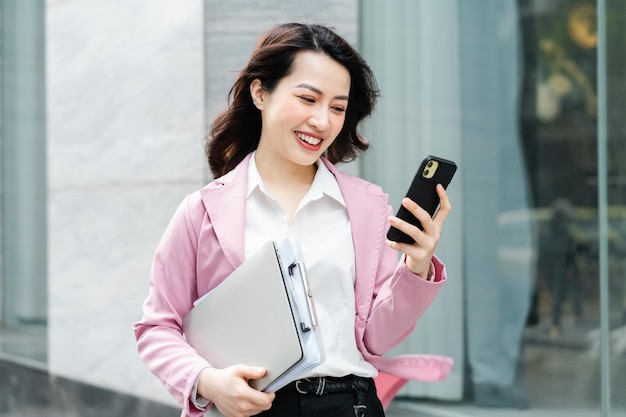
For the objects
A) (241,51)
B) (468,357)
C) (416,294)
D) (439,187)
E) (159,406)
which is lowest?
(159,406)

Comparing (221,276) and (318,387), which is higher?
(221,276)

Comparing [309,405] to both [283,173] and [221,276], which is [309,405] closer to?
[221,276]

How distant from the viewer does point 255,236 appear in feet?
7.72

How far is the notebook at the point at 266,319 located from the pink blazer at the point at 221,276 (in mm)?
78

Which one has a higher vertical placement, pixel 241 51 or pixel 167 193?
→ pixel 241 51

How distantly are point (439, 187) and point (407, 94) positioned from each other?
322cm

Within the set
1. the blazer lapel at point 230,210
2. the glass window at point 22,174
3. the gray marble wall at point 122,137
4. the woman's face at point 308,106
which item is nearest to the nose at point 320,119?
the woman's face at point 308,106

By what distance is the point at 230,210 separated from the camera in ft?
7.70

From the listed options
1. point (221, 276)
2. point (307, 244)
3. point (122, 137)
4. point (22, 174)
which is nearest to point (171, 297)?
point (221, 276)

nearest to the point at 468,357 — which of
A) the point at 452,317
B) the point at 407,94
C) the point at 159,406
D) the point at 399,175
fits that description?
the point at 452,317

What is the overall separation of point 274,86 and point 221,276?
1.63 feet

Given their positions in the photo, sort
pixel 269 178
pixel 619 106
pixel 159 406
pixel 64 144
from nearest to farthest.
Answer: pixel 269 178 → pixel 619 106 → pixel 159 406 → pixel 64 144

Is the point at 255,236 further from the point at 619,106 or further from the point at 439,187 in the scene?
the point at 619,106

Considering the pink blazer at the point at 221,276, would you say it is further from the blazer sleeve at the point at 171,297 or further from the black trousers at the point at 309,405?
the black trousers at the point at 309,405
